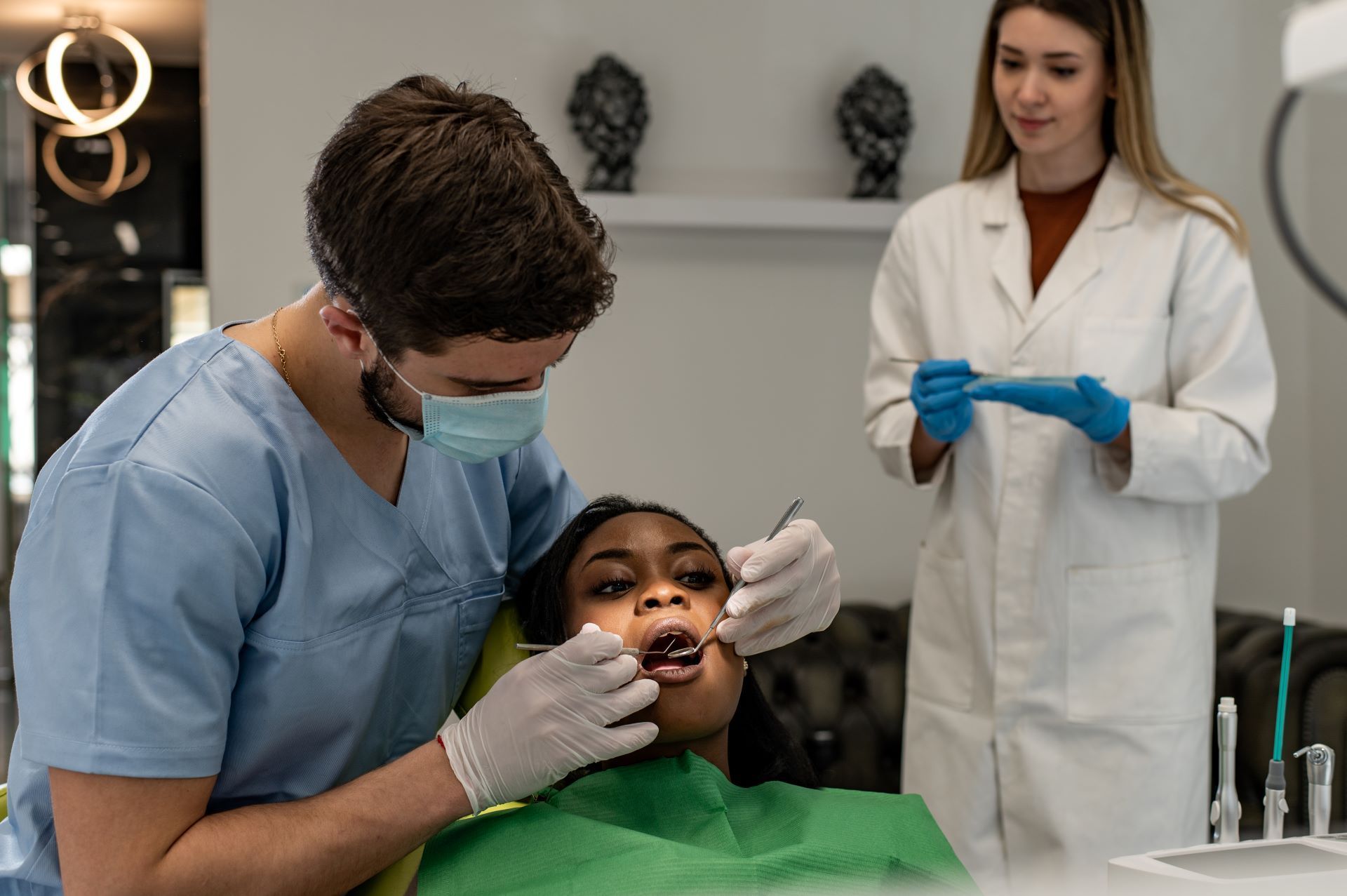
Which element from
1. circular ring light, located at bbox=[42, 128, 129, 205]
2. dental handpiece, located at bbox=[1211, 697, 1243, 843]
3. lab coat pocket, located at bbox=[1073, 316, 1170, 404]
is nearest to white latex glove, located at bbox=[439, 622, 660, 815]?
dental handpiece, located at bbox=[1211, 697, 1243, 843]

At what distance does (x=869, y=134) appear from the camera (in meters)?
2.69

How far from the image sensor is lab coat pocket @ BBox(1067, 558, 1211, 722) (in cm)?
189

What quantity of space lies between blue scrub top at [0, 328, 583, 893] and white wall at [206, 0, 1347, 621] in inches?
59.1

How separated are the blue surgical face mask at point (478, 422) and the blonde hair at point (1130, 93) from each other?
1254mm

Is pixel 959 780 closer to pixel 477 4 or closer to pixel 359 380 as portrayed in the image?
pixel 359 380

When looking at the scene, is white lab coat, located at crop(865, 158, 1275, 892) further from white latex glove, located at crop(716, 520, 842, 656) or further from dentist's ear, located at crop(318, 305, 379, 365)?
dentist's ear, located at crop(318, 305, 379, 365)

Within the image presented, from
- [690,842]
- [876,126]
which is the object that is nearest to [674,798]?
[690,842]

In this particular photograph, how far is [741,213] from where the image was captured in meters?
2.66

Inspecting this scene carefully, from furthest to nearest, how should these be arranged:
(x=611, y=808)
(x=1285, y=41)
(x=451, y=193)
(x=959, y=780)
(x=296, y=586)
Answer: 1. (x=959, y=780)
2. (x=611, y=808)
3. (x=296, y=586)
4. (x=451, y=193)
5. (x=1285, y=41)

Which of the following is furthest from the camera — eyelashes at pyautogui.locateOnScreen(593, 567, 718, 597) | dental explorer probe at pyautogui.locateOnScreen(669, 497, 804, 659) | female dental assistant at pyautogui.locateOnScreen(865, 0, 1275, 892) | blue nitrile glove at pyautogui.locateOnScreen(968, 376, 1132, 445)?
female dental assistant at pyautogui.locateOnScreen(865, 0, 1275, 892)

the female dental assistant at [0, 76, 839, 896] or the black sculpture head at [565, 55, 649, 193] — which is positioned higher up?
the black sculpture head at [565, 55, 649, 193]

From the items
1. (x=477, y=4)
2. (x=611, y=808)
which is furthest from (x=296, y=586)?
(x=477, y=4)

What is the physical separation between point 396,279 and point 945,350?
4.28 ft

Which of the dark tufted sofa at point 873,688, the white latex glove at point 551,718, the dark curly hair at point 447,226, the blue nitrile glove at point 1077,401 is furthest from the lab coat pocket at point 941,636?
the dark curly hair at point 447,226
